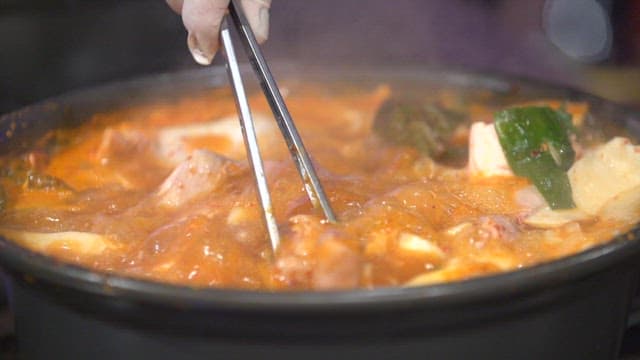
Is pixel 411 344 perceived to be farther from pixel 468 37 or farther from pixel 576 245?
pixel 468 37

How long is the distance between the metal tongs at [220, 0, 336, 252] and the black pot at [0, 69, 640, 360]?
25 cm

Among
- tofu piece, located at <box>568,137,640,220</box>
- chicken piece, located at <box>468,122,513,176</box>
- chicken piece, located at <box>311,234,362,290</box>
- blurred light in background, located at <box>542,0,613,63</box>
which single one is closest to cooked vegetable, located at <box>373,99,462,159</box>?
chicken piece, located at <box>468,122,513,176</box>

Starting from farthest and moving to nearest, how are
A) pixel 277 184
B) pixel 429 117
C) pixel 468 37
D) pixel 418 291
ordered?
pixel 468 37, pixel 429 117, pixel 277 184, pixel 418 291

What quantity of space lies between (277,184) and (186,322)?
453 millimetres

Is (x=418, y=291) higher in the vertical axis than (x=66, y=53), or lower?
higher

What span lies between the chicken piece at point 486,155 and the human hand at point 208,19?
1.63 ft

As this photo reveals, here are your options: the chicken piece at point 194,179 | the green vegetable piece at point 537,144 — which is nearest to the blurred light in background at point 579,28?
the green vegetable piece at point 537,144

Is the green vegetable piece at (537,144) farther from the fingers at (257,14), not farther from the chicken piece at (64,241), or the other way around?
the chicken piece at (64,241)

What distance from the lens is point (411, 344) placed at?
1.09 metres

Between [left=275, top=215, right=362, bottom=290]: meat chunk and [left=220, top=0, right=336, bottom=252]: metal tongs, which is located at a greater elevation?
[left=220, top=0, right=336, bottom=252]: metal tongs

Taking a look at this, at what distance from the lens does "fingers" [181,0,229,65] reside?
1.37m

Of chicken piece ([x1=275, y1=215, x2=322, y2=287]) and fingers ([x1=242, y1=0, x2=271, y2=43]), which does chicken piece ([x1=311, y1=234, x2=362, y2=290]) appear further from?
fingers ([x1=242, y1=0, x2=271, y2=43])

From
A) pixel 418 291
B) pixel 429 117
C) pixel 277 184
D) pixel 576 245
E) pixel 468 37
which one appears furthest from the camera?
pixel 468 37

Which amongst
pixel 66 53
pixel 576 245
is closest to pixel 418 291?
pixel 576 245
